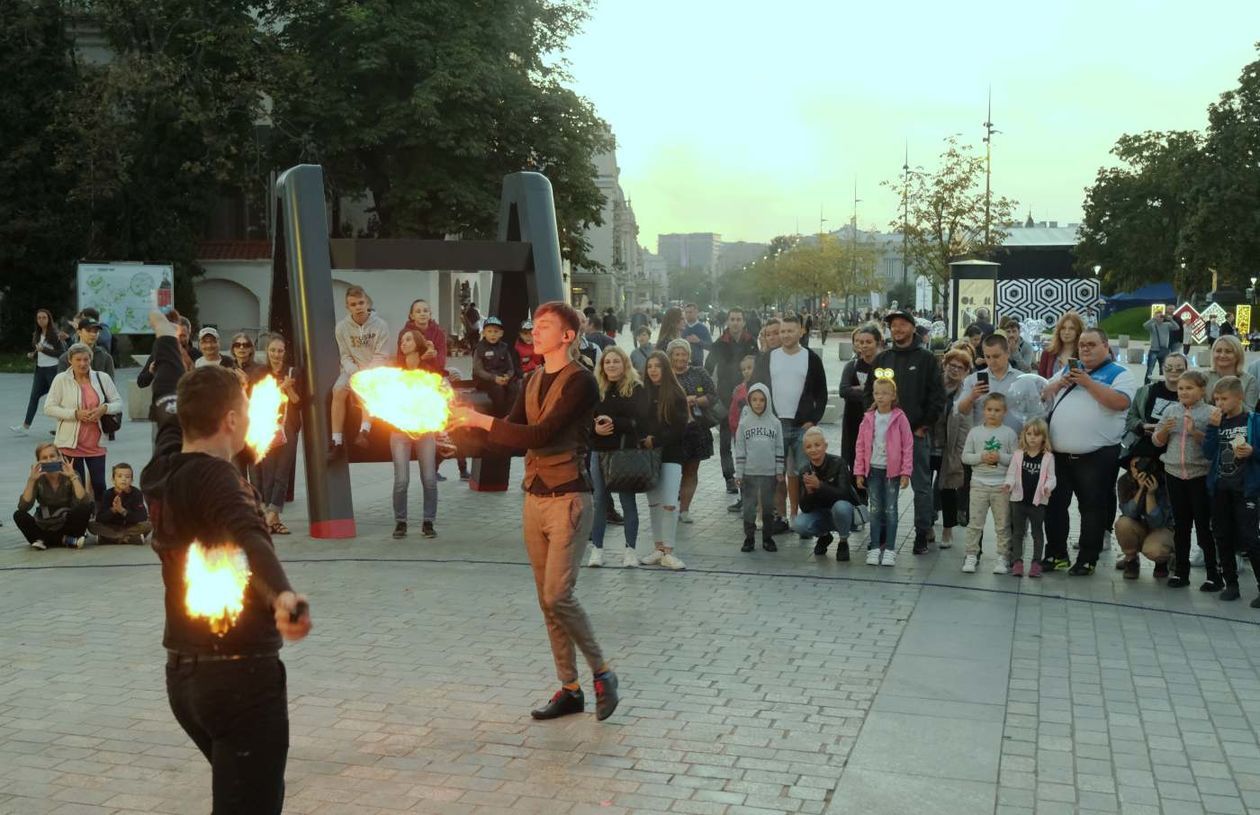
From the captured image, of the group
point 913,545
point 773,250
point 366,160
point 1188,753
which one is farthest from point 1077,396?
point 773,250

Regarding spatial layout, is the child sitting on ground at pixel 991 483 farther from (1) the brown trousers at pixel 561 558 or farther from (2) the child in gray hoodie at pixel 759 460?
(1) the brown trousers at pixel 561 558

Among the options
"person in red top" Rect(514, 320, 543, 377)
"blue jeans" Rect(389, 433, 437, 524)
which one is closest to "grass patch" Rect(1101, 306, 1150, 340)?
"person in red top" Rect(514, 320, 543, 377)

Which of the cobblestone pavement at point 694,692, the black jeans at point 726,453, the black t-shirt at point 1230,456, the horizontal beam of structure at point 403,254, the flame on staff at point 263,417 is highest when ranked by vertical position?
the horizontal beam of structure at point 403,254

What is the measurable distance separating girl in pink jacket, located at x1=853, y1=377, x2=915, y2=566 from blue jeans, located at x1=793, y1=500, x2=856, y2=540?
211 mm

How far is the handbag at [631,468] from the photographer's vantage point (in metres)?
10.3

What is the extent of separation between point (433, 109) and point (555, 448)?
3511 centimetres

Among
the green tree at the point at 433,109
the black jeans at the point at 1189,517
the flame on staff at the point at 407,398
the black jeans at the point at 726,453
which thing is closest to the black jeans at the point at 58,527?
the flame on staff at the point at 407,398

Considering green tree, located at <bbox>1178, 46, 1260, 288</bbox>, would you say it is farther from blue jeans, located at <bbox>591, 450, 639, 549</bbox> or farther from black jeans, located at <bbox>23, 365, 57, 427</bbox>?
blue jeans, located at <bbox>591, 450, 639, 549</bbox>

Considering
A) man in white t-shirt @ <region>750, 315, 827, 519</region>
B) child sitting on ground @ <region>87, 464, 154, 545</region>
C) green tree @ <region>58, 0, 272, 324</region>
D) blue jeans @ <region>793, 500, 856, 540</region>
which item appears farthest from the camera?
green tree @ <region>58, 0, 272, 324</region>

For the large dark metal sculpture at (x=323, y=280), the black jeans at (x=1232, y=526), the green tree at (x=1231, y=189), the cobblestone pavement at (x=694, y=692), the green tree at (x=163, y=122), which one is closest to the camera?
the cobblestone pavement at (x=694, y=692)

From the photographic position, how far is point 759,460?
37.0 ft

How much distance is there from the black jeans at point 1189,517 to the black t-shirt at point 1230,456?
25 centimetres

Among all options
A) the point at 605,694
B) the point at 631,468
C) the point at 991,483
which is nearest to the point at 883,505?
the point at 991,483

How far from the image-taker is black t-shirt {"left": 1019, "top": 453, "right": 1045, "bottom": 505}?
10.2 metres
